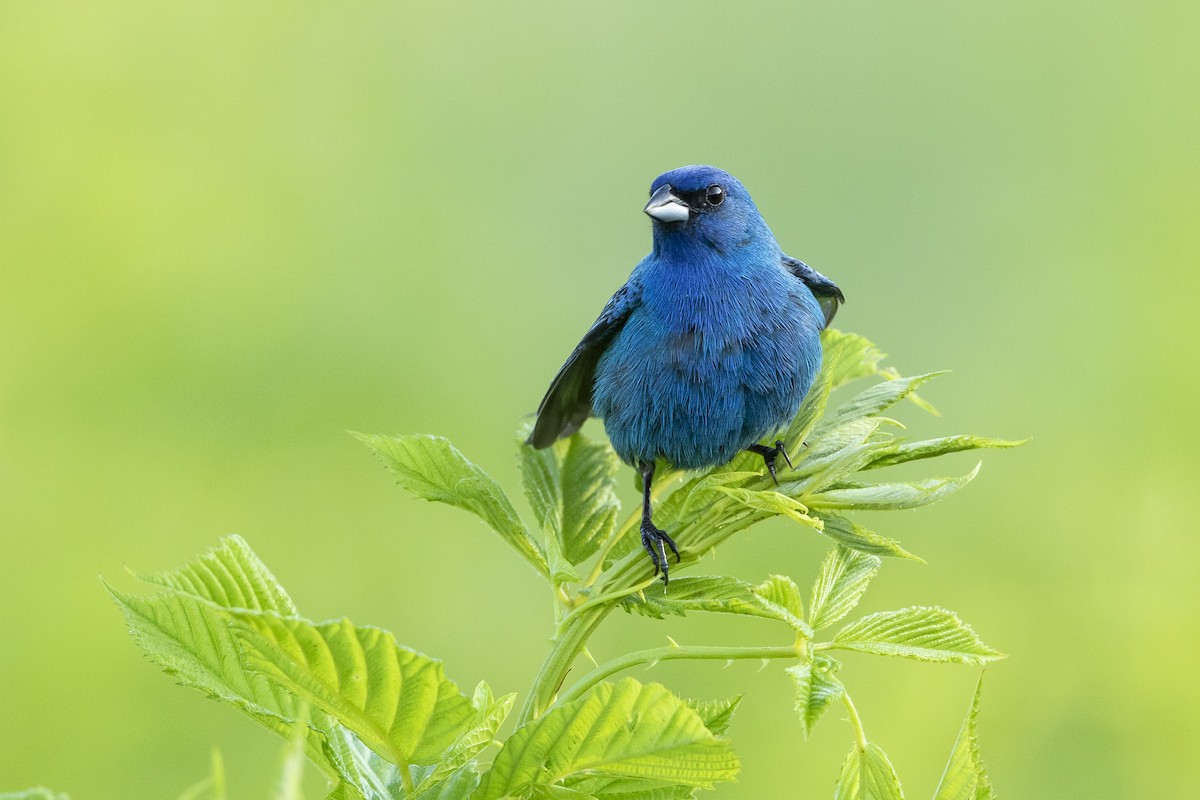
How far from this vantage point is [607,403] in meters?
2.95

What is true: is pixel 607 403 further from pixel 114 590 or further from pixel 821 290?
pixel 114 590

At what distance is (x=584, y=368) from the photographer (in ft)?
10.2

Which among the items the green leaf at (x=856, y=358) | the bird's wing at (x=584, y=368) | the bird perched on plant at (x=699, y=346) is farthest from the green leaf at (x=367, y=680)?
the bird's wing at (x=584, y=368)

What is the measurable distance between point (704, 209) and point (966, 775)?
2.19 meters

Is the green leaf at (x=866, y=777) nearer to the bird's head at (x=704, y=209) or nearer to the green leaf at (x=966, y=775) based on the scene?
the green leaf at (x=966, y=775)

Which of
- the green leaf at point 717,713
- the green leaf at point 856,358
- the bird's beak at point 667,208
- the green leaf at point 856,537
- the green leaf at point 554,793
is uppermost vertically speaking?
the bird's beak at point 667,208

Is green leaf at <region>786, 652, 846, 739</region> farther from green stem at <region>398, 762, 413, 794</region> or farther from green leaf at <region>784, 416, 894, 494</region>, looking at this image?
green stem at <region>398, 762, 413, 794</region>

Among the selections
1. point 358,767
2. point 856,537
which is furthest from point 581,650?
point 856,537

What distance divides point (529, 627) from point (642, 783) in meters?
3.74

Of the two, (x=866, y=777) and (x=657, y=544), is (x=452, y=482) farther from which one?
(x=866, y=777)

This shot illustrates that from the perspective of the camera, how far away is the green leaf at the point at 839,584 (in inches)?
58.7

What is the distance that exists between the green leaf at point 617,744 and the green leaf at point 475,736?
0.04 meters

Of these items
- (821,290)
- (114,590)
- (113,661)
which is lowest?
(113,661)

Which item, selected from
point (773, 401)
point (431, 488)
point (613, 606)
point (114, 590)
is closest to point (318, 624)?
point (114, 590)
